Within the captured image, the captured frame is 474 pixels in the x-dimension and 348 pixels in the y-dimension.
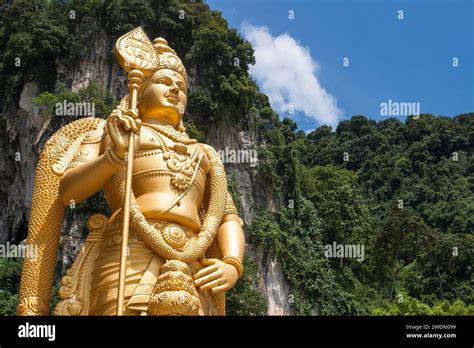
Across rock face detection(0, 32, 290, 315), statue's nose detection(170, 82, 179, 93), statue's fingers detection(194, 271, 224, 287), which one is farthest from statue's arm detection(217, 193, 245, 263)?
rock face detection(0, 32, 290, 315)

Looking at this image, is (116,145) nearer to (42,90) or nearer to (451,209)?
(42,90)

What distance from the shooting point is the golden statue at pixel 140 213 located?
4.54 meters

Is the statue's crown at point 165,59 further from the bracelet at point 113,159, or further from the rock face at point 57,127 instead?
the rock face at point 57,127

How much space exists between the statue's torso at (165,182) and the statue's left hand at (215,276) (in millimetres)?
360

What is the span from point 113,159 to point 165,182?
1.74ft

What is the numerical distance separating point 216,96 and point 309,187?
6167 mm

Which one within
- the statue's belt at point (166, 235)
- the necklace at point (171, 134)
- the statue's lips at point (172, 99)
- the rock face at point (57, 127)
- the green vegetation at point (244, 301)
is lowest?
the green vegetation at point (244, 301)

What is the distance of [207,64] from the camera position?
22234 millimetres

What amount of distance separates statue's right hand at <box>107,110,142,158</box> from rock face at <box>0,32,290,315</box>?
15117mm

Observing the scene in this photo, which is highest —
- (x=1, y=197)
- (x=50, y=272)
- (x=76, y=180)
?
(x=1, y=197)

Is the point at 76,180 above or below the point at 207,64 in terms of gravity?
below

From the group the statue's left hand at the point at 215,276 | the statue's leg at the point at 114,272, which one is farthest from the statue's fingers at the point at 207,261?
the statue's leg at the point at 114,272
